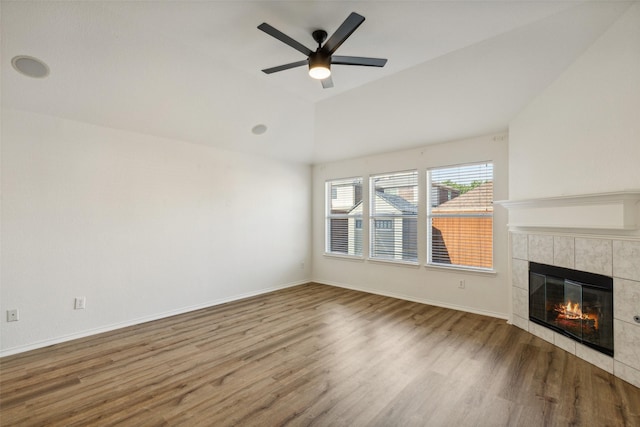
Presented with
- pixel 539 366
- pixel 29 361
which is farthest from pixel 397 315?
pixel 29 361

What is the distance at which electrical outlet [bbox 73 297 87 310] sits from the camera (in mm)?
3498

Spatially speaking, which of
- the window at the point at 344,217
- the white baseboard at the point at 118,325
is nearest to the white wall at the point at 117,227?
the white baseboard at the point at 118,325

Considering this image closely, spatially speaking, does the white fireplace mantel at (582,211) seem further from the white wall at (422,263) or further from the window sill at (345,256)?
the window sill at (345,256)

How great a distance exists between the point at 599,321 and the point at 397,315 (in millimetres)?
2148

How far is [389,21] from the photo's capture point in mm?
2568

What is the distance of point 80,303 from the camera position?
3.52 metres

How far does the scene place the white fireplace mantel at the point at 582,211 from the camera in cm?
247

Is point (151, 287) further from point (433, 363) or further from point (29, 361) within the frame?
point (433, 363)

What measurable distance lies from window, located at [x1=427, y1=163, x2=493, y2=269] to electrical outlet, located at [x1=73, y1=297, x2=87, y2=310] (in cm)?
481

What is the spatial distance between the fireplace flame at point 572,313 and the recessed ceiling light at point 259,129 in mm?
4407

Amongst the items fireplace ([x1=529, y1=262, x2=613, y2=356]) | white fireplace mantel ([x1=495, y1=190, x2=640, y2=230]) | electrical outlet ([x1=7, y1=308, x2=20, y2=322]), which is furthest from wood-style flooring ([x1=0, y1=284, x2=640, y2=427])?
white fireplace mantel ([x1=495, y1=190, x2=640, y2=230])

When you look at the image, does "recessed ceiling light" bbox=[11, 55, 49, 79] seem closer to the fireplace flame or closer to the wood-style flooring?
the wood-style flooring

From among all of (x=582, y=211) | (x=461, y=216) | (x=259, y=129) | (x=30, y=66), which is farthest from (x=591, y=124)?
(x=30, y=66)

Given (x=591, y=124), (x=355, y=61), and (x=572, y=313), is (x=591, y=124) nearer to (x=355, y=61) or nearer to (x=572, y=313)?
(x=572, y=313)
